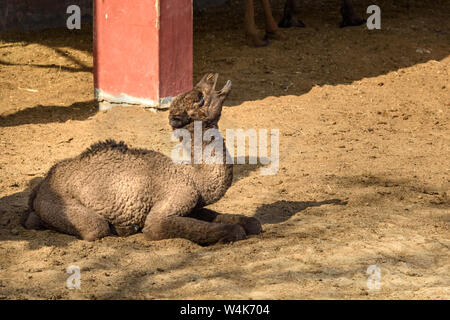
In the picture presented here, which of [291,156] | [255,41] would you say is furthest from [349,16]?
[291,156]

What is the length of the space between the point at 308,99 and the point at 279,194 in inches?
132

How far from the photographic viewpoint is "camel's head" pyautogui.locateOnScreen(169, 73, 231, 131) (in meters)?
4.71

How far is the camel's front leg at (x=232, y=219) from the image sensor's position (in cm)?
492

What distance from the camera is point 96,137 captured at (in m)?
7.79

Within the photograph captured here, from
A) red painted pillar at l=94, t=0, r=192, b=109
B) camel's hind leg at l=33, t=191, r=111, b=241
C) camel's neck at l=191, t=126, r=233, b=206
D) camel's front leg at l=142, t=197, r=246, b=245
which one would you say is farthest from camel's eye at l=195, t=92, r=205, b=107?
red painted pillar at l=94, t=0, r=192, b=109

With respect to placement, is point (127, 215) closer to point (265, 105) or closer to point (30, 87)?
point (265, 105)

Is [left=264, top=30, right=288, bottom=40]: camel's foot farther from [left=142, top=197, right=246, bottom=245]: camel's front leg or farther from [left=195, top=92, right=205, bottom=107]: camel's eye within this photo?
[left=142, top=197, right=246, bottom=245]: camel's front leg

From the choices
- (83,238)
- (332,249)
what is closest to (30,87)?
(83,238)

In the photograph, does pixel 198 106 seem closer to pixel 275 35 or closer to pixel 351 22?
pixel 275 35

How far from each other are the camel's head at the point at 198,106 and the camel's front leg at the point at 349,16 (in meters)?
7.87

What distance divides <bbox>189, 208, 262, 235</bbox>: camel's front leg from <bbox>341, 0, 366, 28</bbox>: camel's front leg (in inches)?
309

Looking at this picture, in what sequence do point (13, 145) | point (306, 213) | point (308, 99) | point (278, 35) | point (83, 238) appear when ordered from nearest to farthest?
point (83, 238) → point (306, 213) → point (13, 145) → point (308, 99) → point (278, 35)

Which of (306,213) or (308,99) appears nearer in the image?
(306,213)

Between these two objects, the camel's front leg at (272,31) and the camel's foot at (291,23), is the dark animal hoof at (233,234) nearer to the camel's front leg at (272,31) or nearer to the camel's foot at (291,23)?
the camel's front leg at (272,31)
